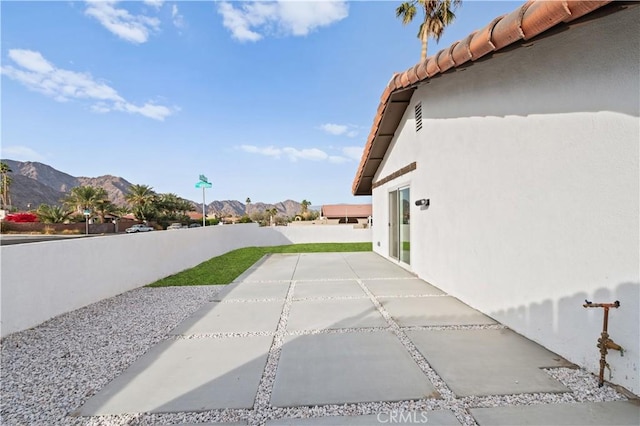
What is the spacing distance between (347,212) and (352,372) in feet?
134

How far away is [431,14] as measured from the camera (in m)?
13.8

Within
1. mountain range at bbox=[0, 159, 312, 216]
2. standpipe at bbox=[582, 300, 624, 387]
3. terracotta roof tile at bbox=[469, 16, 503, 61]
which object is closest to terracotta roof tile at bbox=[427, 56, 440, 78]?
terracotta roof tile at bbox=[469, 16, 503, 61]

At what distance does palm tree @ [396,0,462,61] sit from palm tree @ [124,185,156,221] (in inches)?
1636

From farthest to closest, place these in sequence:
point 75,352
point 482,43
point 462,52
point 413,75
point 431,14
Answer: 1. point 431,14
2. point 413,75
3. point 462,52
4. point 75,352
5. point 482,43

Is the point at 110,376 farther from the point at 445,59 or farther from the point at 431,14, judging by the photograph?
the point at 431,14

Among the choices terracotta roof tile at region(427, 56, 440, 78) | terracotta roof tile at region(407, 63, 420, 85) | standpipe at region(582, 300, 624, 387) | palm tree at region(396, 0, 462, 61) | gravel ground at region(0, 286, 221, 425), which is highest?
palm tree at region(396, 0, 462, 61)

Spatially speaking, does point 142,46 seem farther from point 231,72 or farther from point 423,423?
point 423,423

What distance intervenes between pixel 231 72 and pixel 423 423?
15.7 meters

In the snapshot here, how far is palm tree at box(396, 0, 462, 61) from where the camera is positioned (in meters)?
13.6

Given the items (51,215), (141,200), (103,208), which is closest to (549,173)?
(51,215)

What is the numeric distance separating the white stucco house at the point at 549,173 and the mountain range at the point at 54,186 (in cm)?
7572

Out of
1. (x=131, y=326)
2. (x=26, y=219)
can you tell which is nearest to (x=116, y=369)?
(x=131, y=326)

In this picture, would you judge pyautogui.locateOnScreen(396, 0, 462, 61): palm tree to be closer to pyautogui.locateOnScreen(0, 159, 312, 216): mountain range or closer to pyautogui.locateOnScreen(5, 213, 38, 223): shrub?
pyautogui.locateOnScreen(5, 213, 38, 223): shrub
